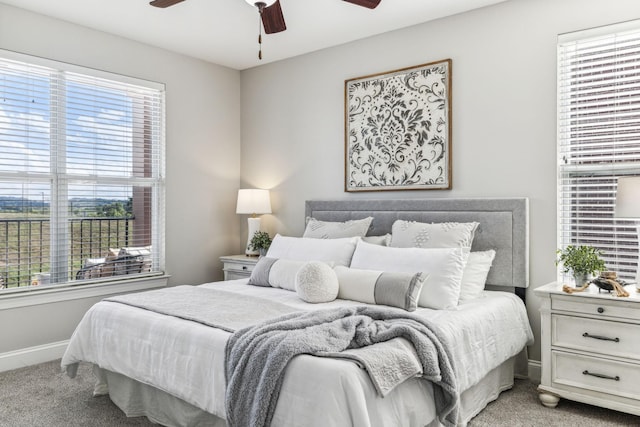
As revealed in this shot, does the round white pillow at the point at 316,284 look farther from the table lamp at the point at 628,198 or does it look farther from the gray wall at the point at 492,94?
the table lamp at the point at 628,198

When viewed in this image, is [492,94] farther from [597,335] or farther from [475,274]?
[597,335]

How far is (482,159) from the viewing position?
3527 mm

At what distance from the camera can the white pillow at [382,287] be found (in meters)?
2.75

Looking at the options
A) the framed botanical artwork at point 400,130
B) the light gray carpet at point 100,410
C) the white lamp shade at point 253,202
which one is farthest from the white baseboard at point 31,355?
the framed botanical artwork at point 400,130

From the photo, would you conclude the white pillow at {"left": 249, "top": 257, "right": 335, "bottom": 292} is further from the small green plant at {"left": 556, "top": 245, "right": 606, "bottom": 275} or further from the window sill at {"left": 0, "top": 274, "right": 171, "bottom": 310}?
the small green plant at {"left": 556, "top": 245, "right": 606, "bottom": 275}

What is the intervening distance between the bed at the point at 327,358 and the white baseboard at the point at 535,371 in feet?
0.51

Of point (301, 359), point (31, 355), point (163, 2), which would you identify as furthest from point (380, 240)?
point (31, 355)

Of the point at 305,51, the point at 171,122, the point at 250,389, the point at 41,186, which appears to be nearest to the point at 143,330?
the point at 250,389

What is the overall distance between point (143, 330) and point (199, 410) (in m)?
0.52

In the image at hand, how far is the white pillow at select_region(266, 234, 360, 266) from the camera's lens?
11.5 feet

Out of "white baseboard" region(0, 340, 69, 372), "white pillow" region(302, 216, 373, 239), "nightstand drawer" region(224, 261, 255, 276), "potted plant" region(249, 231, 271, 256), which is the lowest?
"white baseboard" region(0, 340, 69, 372)

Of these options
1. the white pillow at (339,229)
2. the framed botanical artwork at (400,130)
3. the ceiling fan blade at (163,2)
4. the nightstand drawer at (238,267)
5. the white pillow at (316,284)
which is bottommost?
the nightstand drawer at (238,267)

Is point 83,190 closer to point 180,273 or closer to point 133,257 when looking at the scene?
point 133,257

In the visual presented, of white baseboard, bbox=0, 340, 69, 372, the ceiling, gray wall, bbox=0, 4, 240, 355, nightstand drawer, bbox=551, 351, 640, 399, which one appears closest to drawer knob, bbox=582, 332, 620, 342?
nightstand drawer, bbox=551, 351, 640, 399
